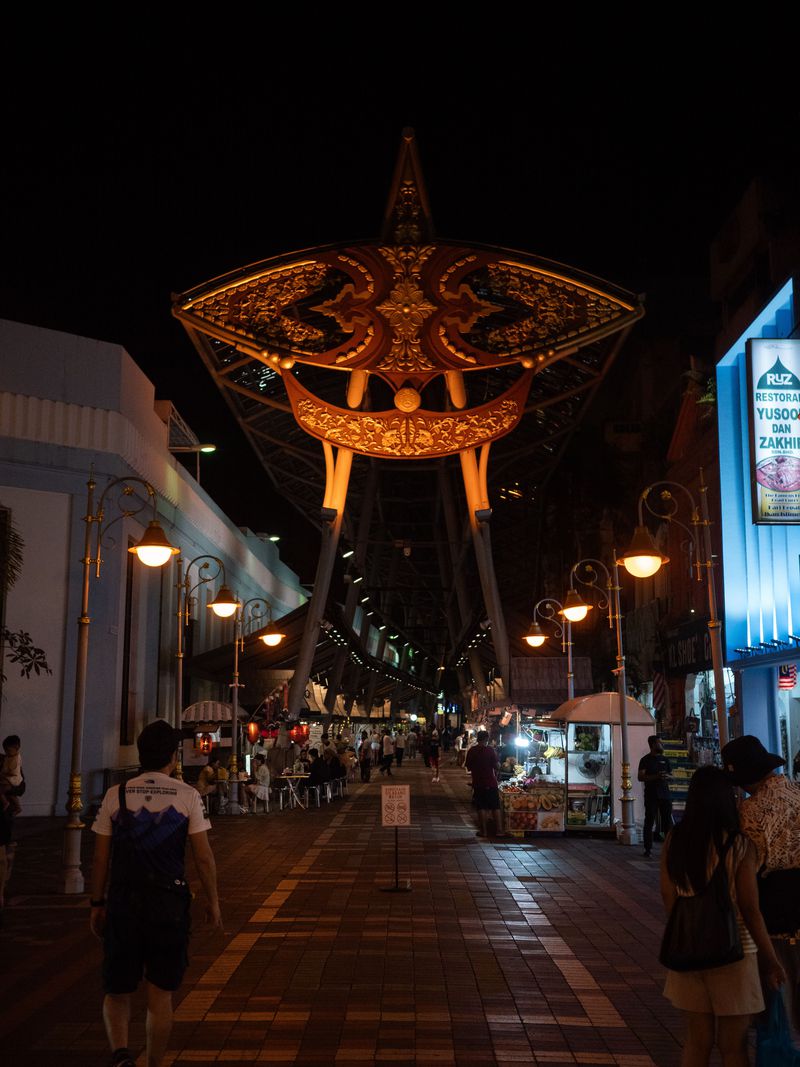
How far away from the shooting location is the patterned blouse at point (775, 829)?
5.15m

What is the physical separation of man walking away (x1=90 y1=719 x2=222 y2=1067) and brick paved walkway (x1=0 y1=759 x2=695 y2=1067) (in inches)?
41.0

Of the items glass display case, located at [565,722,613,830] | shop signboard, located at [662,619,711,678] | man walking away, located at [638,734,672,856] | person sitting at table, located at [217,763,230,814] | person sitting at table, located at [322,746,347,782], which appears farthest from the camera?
person sitting at table, located at [322,746,347,782]

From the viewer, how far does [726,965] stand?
185 inches

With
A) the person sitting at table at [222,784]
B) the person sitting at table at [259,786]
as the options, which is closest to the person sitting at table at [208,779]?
the person sitting at table at [222,784]

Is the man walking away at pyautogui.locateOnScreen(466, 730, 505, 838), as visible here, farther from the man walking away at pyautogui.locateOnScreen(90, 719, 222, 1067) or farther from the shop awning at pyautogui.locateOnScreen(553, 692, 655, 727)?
the man walking away at pyautogui.locateOnScreen(90, 719, 222, 1067)

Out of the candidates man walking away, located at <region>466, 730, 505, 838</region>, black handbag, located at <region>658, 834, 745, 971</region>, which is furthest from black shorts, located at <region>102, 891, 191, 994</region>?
man walking away, located at <region>466, 730, 505, 838</region>

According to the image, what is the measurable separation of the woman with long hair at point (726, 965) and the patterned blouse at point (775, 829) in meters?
0.36

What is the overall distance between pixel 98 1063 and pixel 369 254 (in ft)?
80.6

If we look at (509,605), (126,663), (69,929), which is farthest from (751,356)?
(509,605)

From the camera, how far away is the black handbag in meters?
4.68

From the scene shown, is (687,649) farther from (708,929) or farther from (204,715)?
(708,929)

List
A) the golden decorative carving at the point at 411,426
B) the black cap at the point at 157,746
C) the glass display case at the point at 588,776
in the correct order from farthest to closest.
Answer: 1. the golden decorative carving at the point at 411,426
2. the glass display case at the point at 588,776
3. the black cap at the point at 157,746

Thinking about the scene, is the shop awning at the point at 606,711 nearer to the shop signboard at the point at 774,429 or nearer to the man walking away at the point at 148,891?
the shop signboard at the point at 774,429

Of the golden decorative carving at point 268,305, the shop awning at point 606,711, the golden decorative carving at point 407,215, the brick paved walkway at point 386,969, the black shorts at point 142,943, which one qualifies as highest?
the golden decorative carving at point 407,215
